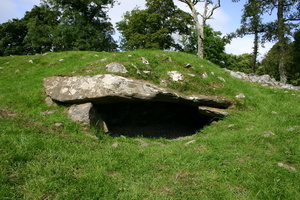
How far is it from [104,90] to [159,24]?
3448cm

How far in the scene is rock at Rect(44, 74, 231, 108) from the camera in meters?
8.94

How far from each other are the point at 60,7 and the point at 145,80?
38906 millimetres

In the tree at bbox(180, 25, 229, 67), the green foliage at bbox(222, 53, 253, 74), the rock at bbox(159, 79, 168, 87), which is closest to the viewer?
the rock at bbox(159, 79, 168, 87)

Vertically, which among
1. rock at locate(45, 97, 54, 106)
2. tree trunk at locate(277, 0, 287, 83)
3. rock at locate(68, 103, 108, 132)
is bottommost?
rock at locate(68, 103, 108, 132)

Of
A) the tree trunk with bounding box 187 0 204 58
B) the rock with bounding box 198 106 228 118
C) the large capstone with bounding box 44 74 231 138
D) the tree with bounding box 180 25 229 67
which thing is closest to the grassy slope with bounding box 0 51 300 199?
the rock with bounding box 198 106 228 118

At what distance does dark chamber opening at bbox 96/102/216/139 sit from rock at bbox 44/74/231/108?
5.08ft

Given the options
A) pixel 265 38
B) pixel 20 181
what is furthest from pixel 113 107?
pixel 265 38

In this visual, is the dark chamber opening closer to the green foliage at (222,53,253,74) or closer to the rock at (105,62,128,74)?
the rock at (105,62,128,74)

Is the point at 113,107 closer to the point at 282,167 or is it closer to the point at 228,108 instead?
the point at 228,108

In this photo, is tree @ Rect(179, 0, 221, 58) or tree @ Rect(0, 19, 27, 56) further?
tree @ Rect(0, 19, 27, 56)

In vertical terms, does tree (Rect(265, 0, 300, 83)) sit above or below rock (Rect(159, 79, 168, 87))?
above

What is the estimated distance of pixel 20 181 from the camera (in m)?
4.34

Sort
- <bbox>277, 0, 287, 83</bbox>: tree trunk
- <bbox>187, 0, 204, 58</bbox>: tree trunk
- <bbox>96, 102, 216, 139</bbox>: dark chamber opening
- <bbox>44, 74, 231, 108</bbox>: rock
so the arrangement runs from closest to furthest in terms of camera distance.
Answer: <bbox>44, 74, 231, 108</bbox>: rock
<bbox>96, 102, 216, 139</bbox>: dark chamber opening
<bbox>187, 0, 204, 58</bbox>: tree trunk
<bbox>277, 0, 287, 83</bbox>: tree trunk

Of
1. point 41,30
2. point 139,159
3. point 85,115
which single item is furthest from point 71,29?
point 139,159
